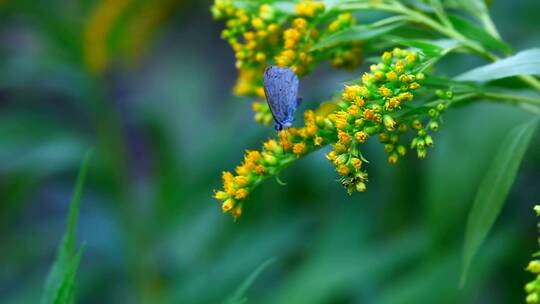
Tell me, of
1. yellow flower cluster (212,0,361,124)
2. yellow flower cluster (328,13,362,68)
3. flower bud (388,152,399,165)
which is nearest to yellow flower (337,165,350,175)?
flower bud (388,152,399,165)

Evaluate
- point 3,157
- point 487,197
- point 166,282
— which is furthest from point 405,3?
point 3,157

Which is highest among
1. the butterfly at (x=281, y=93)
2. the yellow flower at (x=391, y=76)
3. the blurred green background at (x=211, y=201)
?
the blurred green background at (x=211, y=201)

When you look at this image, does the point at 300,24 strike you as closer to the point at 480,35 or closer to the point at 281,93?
the point at 281,93

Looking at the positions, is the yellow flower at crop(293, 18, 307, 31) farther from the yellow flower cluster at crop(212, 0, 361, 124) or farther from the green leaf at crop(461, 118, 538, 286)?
the green leaf at crop(461, 118, 538, 286)

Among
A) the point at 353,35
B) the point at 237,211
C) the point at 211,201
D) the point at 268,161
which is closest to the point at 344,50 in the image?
the point at 353,35

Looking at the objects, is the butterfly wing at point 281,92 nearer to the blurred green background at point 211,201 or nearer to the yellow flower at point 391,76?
the yellow flower at point 391,76

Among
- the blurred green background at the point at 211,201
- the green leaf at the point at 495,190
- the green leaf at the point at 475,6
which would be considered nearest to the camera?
the green leaf at the point at 495,190

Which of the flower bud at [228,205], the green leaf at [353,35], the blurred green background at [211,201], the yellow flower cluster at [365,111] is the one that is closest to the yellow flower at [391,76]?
the yellow flower cluster at [365,111]
